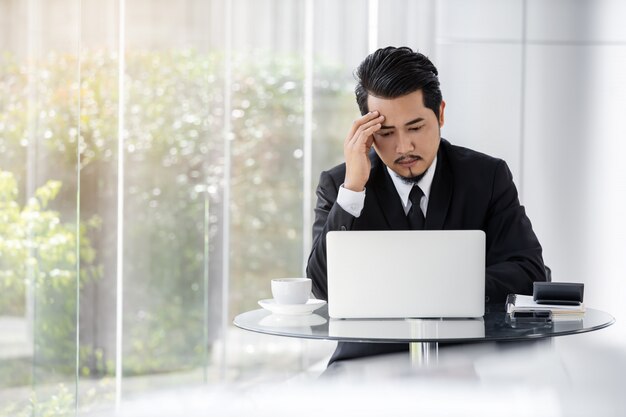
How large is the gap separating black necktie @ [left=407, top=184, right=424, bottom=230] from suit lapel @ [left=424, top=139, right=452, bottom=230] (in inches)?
0.7

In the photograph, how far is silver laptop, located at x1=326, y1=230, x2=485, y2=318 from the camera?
178 cm

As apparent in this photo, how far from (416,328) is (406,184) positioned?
739 millimetres

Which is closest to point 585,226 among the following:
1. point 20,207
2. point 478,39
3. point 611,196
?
point 611,196

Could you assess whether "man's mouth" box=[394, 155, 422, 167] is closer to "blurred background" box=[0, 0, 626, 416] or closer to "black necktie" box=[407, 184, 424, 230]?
"black necktie" box=[407, 184, 424, 230]

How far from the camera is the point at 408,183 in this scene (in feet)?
7.77

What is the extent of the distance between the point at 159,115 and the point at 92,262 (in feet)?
2.44

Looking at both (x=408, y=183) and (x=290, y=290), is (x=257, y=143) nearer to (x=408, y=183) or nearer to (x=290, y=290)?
(x=408, y=183)

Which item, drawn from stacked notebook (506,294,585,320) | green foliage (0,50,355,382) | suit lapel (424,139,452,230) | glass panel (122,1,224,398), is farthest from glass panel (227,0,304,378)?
stacked notebook (506,294,585,320)

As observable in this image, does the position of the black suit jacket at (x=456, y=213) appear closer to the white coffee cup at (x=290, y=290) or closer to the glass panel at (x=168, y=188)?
the white coffee cup at (x=290, y=290)

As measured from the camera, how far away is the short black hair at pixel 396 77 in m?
2.29

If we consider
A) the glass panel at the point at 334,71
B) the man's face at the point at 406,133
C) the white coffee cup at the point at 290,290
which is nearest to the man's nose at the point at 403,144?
the man's face at the point at 406,133

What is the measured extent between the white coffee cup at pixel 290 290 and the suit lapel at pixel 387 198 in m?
0.46

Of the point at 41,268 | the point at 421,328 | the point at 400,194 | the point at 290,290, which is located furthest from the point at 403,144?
the point at 41,268

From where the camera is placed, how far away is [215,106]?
4.23 m
